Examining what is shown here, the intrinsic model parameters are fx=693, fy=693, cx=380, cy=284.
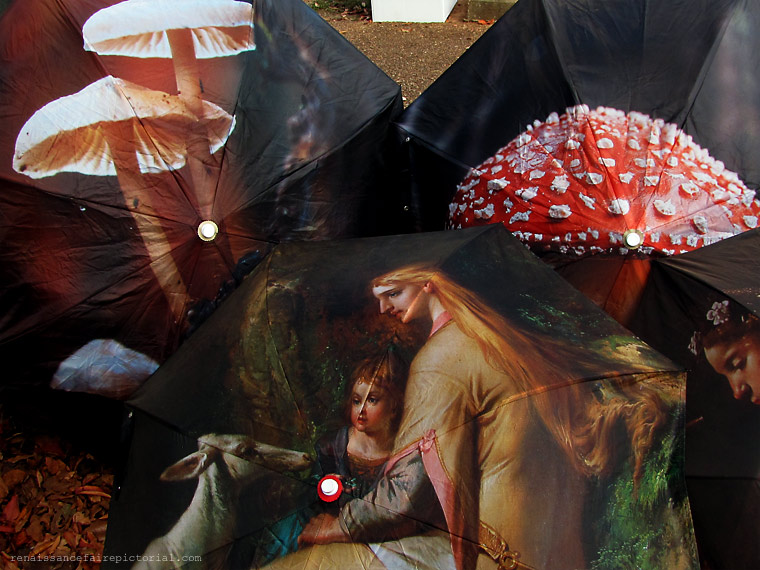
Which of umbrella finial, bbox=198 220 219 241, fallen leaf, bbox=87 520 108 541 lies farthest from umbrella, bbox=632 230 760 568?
fallen leaf, bbox=87 520 108 541

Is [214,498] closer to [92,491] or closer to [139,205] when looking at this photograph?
[139,205]

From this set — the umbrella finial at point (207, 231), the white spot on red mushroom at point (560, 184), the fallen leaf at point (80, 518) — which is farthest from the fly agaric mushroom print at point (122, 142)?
the white spot on red mushroom at point (560, 184)

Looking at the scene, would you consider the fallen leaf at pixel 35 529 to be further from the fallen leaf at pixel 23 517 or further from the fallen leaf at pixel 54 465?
the fallen leaf at pixel 54 465

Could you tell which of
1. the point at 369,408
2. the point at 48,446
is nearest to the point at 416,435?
Answer: the point at 369,408

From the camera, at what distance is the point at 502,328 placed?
2.01m

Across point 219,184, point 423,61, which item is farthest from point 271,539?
point 423,61

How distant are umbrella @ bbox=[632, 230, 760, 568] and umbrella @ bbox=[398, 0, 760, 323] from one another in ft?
0.91

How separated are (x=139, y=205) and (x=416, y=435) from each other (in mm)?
1535

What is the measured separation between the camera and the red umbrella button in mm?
1684

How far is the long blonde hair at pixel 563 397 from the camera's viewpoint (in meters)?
1.80

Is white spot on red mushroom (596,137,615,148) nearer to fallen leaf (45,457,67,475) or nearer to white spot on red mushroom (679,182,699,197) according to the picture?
white spot on red mushroom (679,182,699,197)

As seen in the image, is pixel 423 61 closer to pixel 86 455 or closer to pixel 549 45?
pixel 549 45

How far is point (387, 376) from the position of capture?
1.89m

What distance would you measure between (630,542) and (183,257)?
1857 millimetres
